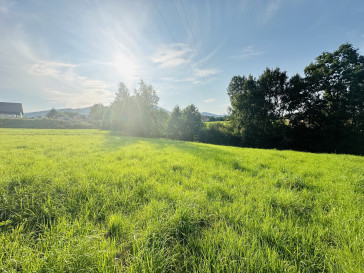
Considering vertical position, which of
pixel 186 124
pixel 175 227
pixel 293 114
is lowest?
pixel 175 227

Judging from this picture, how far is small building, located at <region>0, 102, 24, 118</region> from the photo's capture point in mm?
62716

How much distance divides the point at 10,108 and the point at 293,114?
353ft

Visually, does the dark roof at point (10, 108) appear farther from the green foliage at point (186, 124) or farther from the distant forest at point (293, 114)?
the green foliage at point (186, 124)

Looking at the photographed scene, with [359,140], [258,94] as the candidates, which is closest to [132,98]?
[258,94]

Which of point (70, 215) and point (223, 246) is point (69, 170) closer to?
point (70, 215)

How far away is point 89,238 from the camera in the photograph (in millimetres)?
1771

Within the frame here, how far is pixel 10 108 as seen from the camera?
63906mm

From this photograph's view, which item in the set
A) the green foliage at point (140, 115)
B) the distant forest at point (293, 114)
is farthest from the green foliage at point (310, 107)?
the green foliage at point (140, 115)

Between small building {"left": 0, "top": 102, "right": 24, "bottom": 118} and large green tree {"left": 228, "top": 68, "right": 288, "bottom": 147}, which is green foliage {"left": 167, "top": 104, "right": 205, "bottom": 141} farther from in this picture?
small building {"left": 0, "top": 102, "right": 24, "bottom": 118}

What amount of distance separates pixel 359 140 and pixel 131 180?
104 feet

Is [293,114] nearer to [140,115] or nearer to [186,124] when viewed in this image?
[186,124]

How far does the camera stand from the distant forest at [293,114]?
20.2m

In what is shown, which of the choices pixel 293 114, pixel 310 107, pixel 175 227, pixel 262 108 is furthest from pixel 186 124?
pixel 175 227

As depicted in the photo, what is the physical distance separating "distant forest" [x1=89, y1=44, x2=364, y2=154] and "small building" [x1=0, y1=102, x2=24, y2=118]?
246ft
